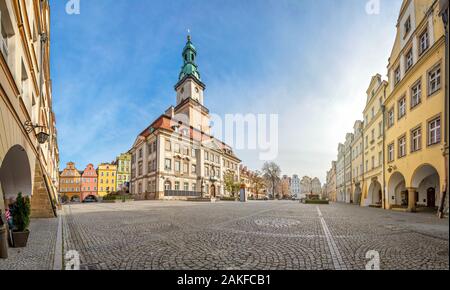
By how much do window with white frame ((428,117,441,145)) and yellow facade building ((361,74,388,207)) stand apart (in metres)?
8.50

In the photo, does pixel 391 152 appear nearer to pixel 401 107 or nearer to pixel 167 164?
pixel 401 107

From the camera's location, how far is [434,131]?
566 inches

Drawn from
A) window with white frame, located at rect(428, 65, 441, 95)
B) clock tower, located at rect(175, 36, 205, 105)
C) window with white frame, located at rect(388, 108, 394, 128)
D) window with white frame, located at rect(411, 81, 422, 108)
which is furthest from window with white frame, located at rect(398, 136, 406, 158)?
clock tower, located at rect(175, 36, 205, 105)

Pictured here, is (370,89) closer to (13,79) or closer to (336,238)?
(336,238)

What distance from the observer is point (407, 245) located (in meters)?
5.96

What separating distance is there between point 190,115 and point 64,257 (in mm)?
47584

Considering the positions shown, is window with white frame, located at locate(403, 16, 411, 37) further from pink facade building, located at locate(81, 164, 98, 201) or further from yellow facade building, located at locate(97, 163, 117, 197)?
pink facade building, located at locate(81, 164, 98, 201)

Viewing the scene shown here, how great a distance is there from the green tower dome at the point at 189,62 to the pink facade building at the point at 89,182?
49143mm

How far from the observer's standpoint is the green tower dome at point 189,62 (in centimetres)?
5610

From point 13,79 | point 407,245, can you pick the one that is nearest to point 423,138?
point 407,245

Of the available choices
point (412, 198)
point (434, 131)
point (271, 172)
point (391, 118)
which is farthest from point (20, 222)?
point (271, 172)

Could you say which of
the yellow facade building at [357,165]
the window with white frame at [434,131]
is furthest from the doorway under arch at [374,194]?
the window with white frame at [434,131]

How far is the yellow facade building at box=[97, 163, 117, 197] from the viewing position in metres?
81.4

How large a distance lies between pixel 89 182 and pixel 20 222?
8643cm
